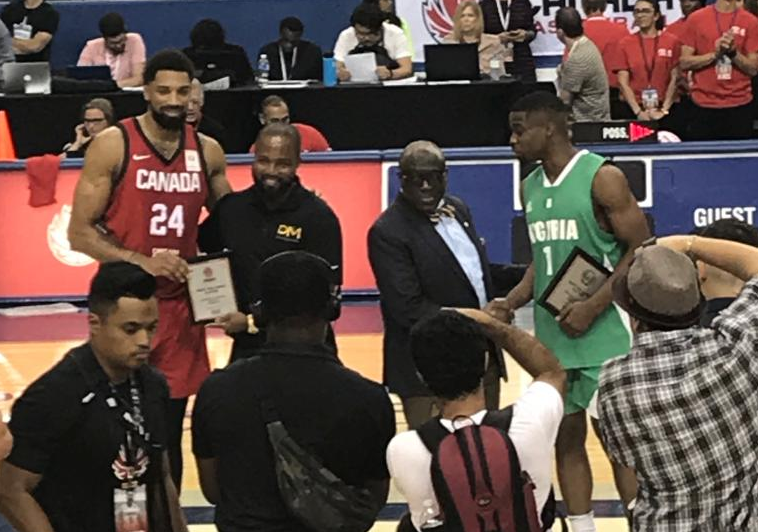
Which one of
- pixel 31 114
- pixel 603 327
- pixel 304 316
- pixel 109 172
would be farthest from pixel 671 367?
pixel 31 114

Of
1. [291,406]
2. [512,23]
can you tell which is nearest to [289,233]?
[291,406]

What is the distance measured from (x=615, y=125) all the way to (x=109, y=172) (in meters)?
7.88

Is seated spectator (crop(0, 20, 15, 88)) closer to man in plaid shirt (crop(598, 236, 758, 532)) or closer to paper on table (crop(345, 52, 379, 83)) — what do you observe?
paper on table (crop(345, 52, 379, 83))

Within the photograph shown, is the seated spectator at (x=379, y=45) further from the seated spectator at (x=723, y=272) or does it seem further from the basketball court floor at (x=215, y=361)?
the seated spectator at (x=723, y=272)

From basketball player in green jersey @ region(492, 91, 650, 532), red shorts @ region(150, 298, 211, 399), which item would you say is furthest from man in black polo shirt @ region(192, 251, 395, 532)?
basketball player in green jersey @ region(492, 91, 650, 532)

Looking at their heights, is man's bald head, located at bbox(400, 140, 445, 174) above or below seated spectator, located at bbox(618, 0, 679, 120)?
above

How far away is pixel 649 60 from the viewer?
15.8m

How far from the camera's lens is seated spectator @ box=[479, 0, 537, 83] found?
17344 millimetres

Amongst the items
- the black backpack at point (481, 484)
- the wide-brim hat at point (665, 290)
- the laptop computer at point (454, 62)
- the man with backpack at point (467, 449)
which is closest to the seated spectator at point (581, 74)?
the laptop computer at point (454, 62)

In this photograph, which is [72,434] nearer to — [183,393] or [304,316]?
[304,316]

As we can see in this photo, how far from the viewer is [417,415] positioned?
23.4 ft

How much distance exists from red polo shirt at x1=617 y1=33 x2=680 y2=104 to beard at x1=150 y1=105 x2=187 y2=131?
999 cm

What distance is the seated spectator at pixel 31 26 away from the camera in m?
18.0

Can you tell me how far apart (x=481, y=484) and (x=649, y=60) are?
12.2 m
